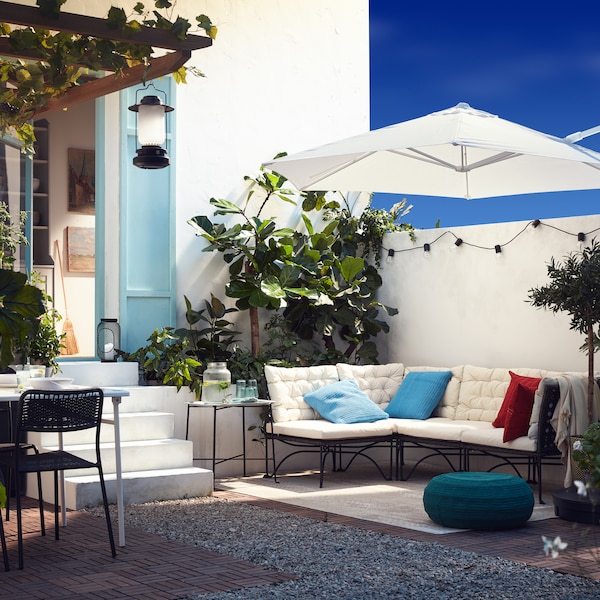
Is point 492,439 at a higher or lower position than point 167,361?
lower

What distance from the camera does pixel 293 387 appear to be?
823cm

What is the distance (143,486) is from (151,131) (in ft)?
8.79

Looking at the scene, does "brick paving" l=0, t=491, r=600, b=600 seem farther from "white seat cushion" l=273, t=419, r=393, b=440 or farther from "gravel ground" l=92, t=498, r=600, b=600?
"white seat cushion" l=273, t=419, r=393, b=440

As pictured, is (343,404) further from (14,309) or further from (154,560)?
(14,309)

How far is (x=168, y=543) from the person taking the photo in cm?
558

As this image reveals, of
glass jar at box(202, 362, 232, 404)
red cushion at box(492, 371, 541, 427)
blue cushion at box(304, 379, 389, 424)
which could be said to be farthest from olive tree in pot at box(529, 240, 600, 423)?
glass jar at box(202, 362, 232, 404)

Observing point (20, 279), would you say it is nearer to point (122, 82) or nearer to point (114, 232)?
point (122, 82)

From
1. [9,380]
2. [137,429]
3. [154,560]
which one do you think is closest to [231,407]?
[137,429]

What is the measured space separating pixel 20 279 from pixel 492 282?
236 inches

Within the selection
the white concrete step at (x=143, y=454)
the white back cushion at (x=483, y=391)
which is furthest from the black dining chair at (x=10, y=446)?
the white back cushion at (x=483, y=391)

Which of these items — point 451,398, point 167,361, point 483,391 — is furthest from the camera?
point 167,361

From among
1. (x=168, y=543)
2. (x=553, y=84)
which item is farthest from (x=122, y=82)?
(x=553, y=84)

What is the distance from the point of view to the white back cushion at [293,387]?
809 cm

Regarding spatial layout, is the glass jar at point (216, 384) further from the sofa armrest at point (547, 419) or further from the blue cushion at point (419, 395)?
the sofa armrest at point (547, 419)
